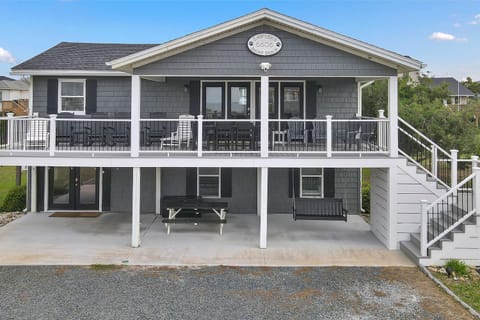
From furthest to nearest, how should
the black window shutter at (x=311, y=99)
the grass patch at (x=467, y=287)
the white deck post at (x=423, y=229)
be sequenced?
the black window shutter at (x=311, y=99)
the white deck post at (x=423, y=229)
the grass patch at (x=467, y=287)

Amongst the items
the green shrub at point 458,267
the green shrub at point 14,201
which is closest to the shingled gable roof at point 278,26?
the green shrub at point 458,267

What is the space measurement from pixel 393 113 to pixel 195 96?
6556 millimetres

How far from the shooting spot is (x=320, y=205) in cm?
1210

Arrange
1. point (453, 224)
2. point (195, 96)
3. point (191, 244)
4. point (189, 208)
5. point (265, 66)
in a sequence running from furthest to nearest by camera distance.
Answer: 1. point (195, 96)
2. point (189, 208)
3. point (191, 244)
4. point (265, 66)
5. point (453, 224)

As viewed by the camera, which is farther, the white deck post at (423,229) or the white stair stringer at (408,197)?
the white stair stringer at (408,197)

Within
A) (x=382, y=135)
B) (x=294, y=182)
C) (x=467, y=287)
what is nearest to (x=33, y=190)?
(x=294, y=182)

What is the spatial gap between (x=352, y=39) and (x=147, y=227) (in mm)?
7710

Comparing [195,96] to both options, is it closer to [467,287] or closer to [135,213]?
[135,213]

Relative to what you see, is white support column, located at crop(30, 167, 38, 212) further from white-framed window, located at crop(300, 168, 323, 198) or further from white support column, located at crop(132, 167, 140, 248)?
white-framed window, located at crop(300, 168, 323, 198)

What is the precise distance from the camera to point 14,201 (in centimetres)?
1559

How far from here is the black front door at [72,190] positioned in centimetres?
1530

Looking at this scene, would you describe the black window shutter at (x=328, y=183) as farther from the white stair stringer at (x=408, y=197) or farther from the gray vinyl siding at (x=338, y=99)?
the white stair stringer at (x=408, y=197)

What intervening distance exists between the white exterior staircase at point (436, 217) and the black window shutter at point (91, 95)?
10001 millimetres

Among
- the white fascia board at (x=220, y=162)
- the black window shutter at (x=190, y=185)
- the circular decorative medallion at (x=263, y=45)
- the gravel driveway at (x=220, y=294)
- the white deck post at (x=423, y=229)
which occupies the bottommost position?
the gravel driveway at (x=220, y=294)
